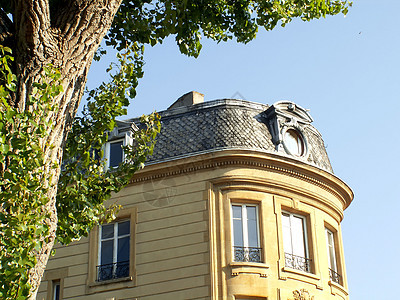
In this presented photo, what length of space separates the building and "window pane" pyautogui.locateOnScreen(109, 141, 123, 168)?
33 mm

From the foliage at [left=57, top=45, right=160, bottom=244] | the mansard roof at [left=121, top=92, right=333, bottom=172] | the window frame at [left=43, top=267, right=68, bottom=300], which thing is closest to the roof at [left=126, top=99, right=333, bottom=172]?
the mansard roof at [left=121, top=92, right=333, bottom=172]

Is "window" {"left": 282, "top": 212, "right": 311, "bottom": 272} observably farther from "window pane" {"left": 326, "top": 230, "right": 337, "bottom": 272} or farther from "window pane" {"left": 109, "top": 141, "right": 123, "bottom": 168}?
"window pane" {"left": 109, "top": 141, "right": 123, "bottom": 168}

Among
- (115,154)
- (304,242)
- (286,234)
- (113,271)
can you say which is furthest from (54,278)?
(304,242)

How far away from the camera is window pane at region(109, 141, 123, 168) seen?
64.5ft

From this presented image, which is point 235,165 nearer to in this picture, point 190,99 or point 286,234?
point 286,234

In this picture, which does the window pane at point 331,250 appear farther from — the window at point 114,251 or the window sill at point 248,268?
the window at point 114,251

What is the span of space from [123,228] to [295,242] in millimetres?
4545

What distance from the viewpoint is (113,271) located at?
1859cm

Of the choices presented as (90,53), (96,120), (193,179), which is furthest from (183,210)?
(90,53)

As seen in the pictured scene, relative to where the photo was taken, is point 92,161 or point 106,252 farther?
point 106,252

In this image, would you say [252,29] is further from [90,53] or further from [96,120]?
[90,53]

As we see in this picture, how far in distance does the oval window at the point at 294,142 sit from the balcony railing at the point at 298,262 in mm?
2872

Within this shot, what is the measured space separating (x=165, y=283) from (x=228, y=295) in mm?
1626

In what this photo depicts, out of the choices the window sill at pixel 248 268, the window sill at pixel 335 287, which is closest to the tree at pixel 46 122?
the window sill at pixel 248 268
